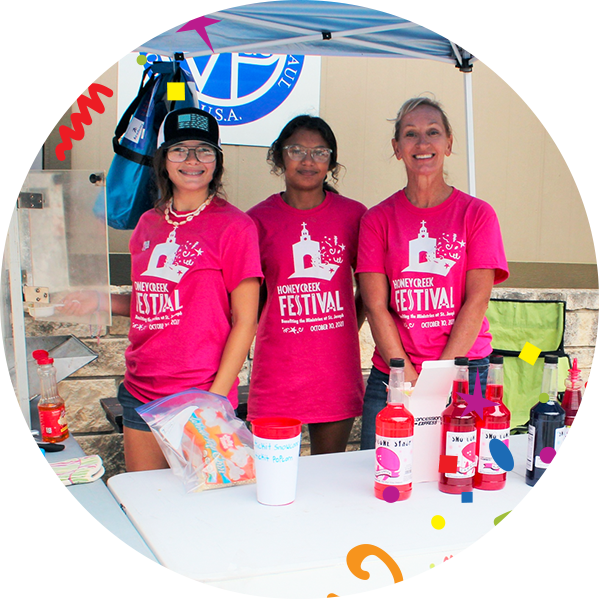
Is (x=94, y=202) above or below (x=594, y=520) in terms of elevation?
above

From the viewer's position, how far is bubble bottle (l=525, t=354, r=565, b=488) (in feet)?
4.43

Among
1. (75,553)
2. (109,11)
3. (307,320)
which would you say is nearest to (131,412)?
(307,320)

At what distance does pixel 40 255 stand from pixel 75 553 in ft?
3.23

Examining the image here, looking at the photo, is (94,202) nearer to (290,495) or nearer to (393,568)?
→ (290,495)

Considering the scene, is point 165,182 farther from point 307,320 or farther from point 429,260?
point 429,260

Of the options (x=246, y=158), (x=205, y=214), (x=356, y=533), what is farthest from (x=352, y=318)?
(x=246, y=158)

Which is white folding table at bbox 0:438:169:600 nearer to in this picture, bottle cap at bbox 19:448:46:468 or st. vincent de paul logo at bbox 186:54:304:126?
bottle cap at bbox 19:448:46:468

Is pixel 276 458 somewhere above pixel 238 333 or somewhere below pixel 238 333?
below

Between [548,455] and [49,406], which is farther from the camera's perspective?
[49,406]

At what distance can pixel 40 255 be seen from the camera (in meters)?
1.79

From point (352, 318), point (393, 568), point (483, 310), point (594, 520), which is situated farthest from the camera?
point (352, 318)

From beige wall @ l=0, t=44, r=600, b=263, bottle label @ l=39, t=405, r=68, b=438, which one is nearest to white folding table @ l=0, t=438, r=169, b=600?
bottle label @ l=39, t=405, r=68, b=438

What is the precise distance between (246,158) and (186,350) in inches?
71.1

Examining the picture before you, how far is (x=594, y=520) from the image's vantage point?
124cm
